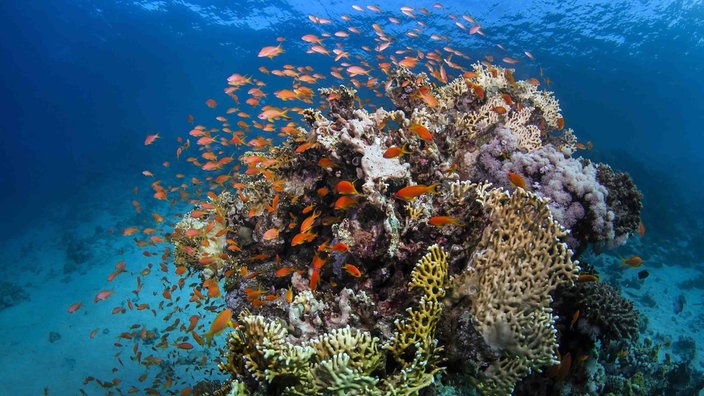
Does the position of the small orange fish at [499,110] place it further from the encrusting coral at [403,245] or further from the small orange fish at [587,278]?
the small orange fish at [587,278]

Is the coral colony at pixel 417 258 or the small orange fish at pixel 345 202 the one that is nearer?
the coral colony at pixel 417 258

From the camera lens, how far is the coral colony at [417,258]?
133 inches

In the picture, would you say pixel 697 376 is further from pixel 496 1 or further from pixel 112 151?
pixel 112 151

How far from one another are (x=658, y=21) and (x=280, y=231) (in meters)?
39.5

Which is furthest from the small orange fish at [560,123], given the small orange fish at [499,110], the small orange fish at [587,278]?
the small orange fish at [587,278]

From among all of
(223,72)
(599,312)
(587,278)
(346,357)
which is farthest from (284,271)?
(223,72)

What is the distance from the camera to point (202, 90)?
7619 cm

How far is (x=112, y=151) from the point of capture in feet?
158

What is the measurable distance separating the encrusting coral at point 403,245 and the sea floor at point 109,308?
5.50m

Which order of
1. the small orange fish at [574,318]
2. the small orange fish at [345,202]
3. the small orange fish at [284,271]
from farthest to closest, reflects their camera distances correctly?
1. the small orange fish at [284,271]
2. the small orange fish at [345,202]
3. the small orange fish at [574,318]

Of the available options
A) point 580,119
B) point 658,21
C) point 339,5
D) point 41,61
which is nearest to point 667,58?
point 658,21

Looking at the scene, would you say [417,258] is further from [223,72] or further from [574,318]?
[223,72]

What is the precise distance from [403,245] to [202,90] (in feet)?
273

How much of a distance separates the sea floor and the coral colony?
5.61 meters
